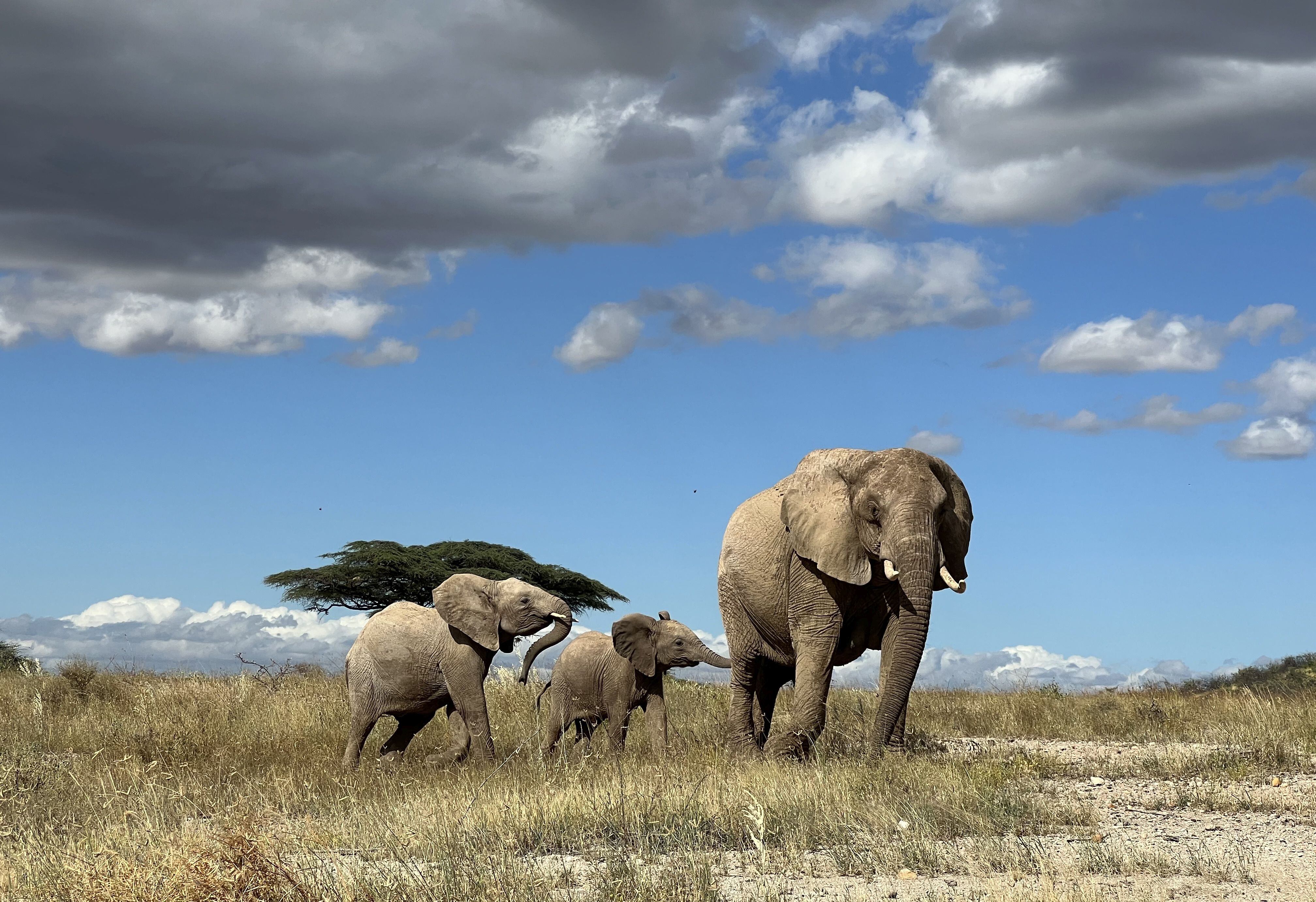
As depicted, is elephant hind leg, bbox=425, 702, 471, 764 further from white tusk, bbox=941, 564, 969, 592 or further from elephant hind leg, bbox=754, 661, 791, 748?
white tusk, bbox=941, 564, 969, 592

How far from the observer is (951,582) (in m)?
11.1

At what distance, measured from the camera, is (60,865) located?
24.9ft

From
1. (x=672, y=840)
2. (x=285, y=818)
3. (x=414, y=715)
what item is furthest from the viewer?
(x=414, y=715)

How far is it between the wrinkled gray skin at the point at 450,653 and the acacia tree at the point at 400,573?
73.3 ft

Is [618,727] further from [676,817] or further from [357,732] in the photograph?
[676,817]

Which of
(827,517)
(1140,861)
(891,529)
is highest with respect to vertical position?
(827,517)

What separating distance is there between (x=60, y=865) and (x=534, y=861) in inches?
113

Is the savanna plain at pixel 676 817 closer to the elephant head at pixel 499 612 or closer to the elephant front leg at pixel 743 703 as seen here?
the elephant front leg at pixel 743 703

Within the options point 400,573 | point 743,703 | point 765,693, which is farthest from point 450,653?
point 400,573

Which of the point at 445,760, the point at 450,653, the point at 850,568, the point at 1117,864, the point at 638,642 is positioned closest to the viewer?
the point at 1117,864

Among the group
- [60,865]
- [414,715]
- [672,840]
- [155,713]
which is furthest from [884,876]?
[155,713]

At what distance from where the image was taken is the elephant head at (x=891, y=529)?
1084 cm

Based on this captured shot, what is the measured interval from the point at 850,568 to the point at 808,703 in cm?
133

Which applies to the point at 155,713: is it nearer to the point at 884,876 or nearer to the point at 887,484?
the point at 887,484
